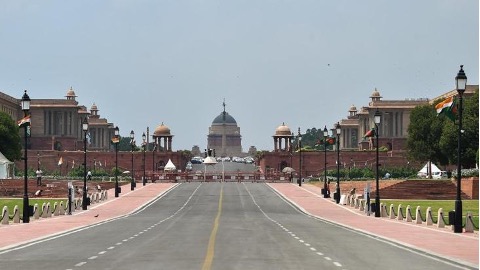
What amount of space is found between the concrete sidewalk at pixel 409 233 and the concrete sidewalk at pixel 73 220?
1308 centimetres

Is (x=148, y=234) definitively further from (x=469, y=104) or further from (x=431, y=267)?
(x=469, y=104)

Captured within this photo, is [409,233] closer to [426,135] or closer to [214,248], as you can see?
[214,248]

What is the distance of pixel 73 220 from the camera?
59.2m

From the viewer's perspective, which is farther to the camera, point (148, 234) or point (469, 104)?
point (469, 104)

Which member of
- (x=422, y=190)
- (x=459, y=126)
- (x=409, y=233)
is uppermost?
(x=459, y=126)

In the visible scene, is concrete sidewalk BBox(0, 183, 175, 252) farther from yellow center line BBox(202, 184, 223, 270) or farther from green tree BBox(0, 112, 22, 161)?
green tree BBox(0, 112, 22, 161)

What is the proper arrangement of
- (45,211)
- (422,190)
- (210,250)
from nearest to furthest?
(210,250)
(45,211)
(422,190)

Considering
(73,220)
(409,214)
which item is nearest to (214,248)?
(409,214)

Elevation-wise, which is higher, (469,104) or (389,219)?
(469,104)

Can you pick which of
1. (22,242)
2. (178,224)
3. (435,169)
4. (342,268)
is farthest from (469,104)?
(342,268)

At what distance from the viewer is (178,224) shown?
181 ft

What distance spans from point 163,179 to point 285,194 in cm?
4589

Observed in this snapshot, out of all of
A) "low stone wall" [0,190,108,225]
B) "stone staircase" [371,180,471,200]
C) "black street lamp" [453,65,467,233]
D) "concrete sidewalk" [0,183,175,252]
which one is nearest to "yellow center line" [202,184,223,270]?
"concrete sidewalk" [0,183,175,252]

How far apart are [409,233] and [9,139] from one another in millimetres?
105556
